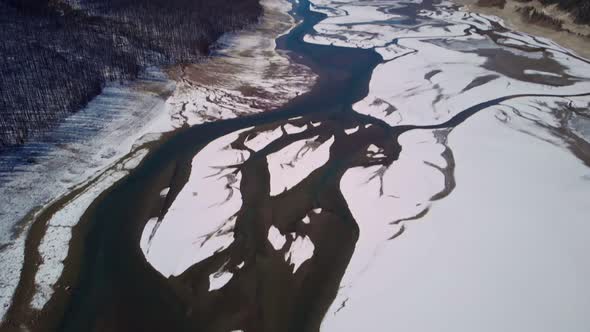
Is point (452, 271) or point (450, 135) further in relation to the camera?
point (450, 135)

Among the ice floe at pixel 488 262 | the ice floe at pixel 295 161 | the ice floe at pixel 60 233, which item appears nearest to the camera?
the ice floe at pixel 488 262

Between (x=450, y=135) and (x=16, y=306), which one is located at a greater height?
(x=450, y=135)

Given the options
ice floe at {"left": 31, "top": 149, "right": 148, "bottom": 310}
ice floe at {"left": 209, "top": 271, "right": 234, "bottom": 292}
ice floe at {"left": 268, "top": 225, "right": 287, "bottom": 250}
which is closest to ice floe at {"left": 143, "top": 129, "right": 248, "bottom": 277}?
ice floe at {"left": 209, "top": 271, "right": 234, "bottom": 292}

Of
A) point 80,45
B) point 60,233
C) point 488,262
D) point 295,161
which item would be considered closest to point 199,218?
point 60,233

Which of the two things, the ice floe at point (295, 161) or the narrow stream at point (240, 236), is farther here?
the ice floe at point (295, 161)

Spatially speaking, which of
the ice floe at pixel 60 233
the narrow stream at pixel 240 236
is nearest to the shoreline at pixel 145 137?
the ice floe at pixel 60 233

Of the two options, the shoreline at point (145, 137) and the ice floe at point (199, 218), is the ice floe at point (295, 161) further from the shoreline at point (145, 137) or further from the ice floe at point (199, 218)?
the shoreline at point (145, 137)

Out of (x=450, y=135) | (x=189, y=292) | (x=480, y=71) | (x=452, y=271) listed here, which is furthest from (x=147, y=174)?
(x=480, y=71)

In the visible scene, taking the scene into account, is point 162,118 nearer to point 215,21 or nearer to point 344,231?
point 344,231
